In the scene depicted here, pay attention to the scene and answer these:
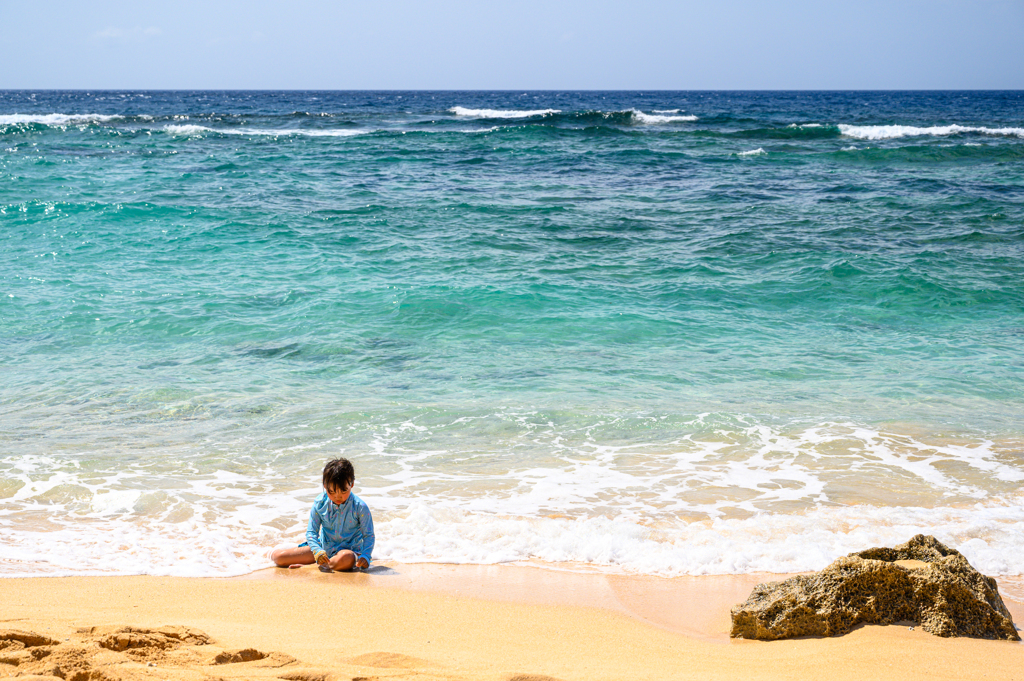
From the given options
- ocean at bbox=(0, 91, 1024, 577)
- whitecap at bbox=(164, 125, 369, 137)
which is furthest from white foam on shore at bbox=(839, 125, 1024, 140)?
whitecap at bbox=(164, 125, 369, 137)

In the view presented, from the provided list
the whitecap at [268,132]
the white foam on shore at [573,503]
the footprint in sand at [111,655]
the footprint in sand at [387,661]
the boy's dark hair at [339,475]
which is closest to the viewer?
the footprint in sand at [111,655]

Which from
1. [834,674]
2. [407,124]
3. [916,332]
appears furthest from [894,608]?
[407,124]

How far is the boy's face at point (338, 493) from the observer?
4.52 metres

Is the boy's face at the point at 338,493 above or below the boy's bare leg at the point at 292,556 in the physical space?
above

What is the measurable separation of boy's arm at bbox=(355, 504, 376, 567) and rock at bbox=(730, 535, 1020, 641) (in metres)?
2.14

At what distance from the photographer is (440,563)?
15.3 ft

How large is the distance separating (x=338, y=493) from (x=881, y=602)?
2.98m

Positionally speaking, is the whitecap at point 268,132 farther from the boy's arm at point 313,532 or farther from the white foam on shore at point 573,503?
the boy's arm at point 313,532

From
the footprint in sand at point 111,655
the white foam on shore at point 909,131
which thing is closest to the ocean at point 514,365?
the footprint in sand at point 111,655

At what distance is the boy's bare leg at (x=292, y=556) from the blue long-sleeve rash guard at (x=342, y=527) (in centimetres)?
6

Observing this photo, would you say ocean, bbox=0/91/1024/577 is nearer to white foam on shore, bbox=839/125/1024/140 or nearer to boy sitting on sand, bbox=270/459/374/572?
boy sitting on sand, bbox=270/459/374/572

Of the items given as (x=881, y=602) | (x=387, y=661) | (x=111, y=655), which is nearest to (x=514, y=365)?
(x=881, y=602)

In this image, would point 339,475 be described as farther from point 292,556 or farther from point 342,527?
point 292,556

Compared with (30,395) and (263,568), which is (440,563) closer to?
(263,568)
